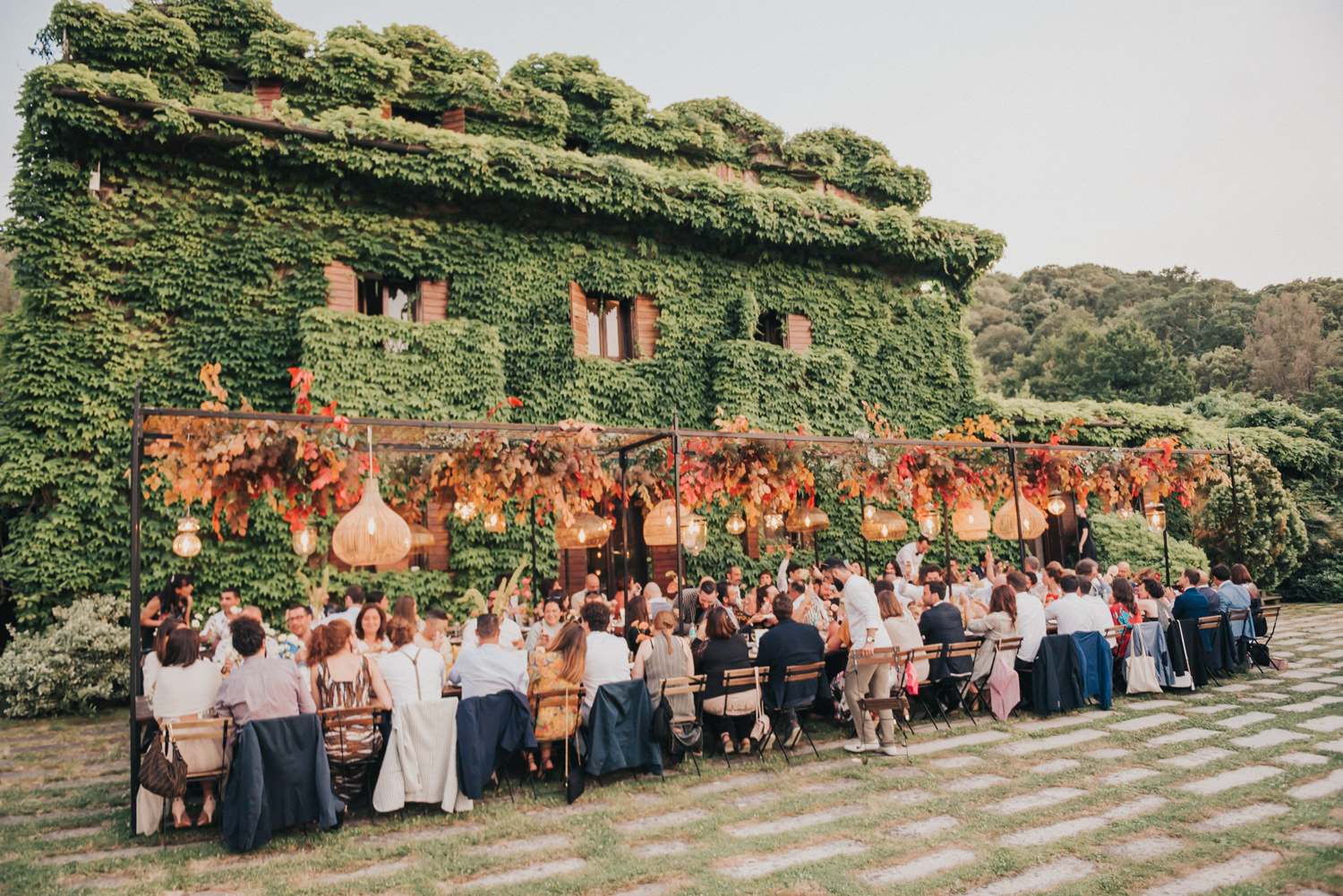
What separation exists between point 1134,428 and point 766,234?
980cm

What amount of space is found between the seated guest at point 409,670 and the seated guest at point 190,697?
1149 mm

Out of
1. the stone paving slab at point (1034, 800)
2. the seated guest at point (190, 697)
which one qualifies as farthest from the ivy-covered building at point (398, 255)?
the stone paving slab at point (1034, 800)

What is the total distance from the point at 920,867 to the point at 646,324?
37.0ft

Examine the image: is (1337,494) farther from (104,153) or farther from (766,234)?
(104,153)

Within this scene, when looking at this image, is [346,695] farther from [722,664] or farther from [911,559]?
[911,559]

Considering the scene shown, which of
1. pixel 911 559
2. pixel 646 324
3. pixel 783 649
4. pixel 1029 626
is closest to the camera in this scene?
pixel 783 649

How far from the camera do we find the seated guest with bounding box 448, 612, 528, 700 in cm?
571

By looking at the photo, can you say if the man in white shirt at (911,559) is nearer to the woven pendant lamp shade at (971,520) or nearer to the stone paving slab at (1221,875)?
the woven pendant lamp shade at (971,520)

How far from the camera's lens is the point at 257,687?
507 cm

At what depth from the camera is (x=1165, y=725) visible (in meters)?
7.25

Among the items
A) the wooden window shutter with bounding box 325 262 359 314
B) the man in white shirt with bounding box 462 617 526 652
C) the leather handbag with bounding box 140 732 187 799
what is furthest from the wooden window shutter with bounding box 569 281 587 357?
the leather handbag with bounding box 140 732 187 799

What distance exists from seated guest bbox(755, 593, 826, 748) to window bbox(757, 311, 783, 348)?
9.53 metres

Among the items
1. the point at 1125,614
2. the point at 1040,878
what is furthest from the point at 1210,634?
the point at 1040,878

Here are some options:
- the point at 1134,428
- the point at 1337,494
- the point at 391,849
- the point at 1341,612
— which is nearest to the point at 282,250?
the point at 391,849
